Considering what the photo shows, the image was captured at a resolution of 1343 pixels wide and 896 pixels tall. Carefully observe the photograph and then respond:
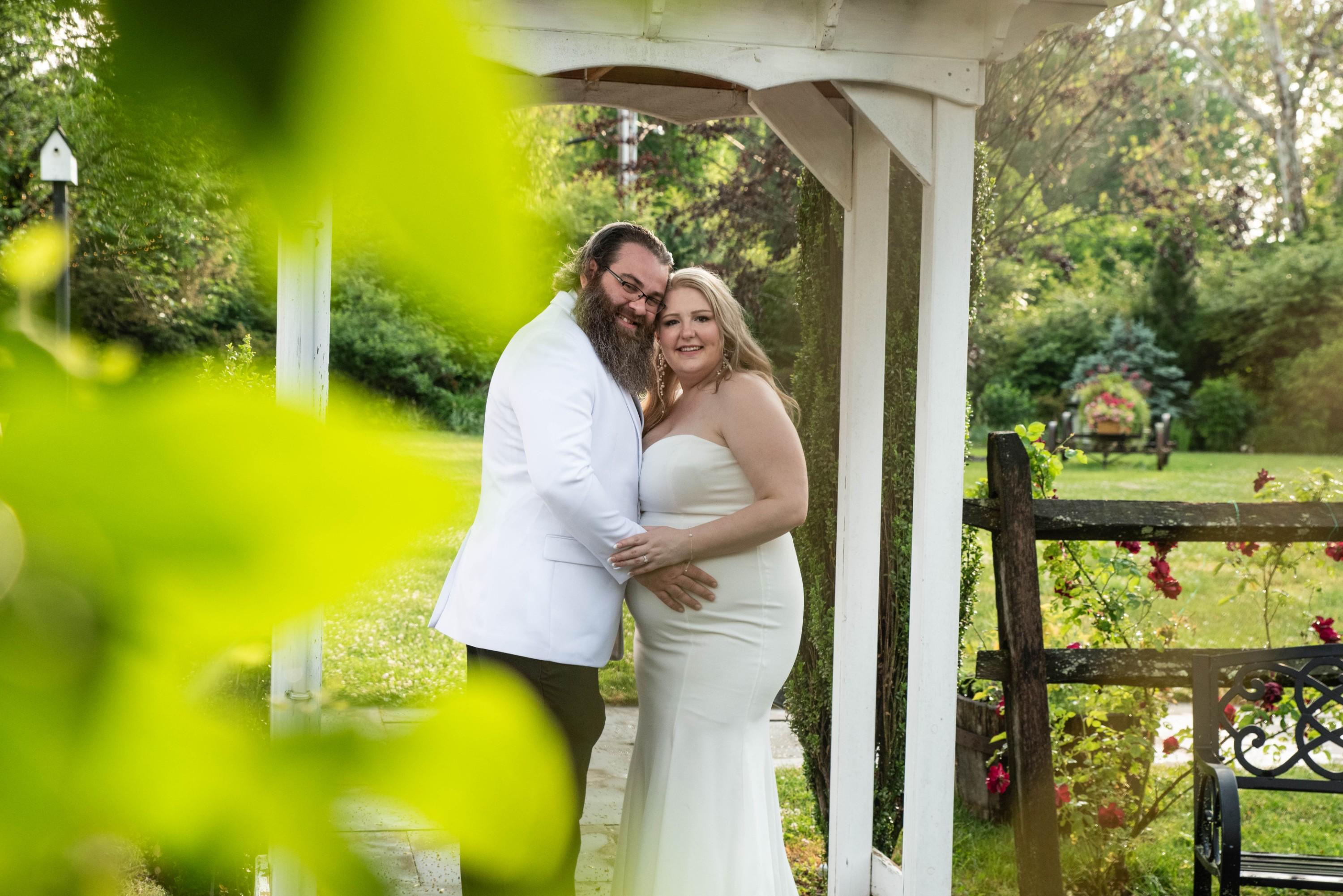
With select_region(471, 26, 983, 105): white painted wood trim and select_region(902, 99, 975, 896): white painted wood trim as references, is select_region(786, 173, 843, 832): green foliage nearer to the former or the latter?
select_region(902, 99, 975, 896): white painted wood trim

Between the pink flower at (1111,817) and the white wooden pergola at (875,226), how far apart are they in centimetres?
78

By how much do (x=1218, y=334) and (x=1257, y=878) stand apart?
71.9ft

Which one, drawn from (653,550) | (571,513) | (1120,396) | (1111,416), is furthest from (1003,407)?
(571,513)

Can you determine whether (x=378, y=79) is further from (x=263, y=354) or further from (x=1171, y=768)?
(x=1171, y=768)

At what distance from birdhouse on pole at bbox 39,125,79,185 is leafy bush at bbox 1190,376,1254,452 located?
23.6 m

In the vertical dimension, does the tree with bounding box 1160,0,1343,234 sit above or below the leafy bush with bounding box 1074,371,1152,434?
above

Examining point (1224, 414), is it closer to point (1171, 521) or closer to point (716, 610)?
point (1171, 521)

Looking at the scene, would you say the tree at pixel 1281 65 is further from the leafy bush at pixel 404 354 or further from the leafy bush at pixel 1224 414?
the leafy bush at pixel 404 354

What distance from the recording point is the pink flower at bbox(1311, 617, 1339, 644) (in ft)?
12.5

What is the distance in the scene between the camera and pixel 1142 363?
2362 cm

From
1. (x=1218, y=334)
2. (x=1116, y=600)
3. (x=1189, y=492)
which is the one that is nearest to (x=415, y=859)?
(x=1116, y=600)

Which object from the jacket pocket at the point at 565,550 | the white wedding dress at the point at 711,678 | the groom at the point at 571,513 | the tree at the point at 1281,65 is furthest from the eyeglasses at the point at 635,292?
the tree at the point at 1281,65

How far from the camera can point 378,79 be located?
196mm

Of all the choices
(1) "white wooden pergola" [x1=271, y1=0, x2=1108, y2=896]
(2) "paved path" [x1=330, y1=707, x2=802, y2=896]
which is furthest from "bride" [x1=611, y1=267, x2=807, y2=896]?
(2) "paved path" [x1=330, y1=707, x2=802, y2=896]
